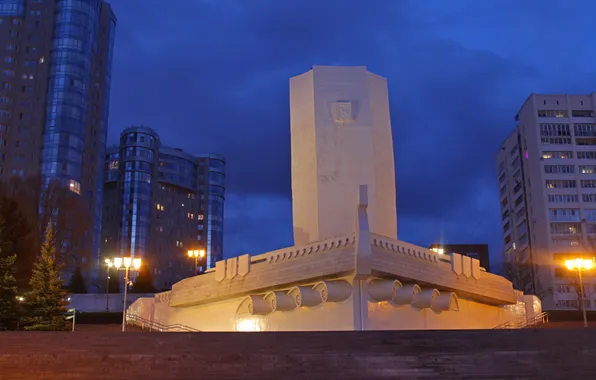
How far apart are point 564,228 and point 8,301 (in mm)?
70468

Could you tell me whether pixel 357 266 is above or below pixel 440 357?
above

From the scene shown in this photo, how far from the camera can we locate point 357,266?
73.3ft

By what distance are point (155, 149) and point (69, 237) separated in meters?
59.0

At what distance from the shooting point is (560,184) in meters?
79.1

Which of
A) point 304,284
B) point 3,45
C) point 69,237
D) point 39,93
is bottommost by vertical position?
point 304,284

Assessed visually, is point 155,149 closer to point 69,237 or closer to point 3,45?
point 3,45

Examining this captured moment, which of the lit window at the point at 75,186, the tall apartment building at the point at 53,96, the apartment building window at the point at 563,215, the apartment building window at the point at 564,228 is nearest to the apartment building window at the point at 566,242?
the apartment building window at the point at 564,228

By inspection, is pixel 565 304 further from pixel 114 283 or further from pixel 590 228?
pixel 114 283

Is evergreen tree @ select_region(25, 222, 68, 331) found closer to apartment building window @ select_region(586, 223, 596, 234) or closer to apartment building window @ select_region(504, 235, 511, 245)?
apartment building window @ select_region(586, 223, 596, 234)

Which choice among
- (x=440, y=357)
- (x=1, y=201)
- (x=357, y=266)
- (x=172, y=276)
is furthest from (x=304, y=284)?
(x=172, y=276)

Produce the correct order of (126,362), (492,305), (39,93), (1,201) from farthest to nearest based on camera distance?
1. (39,93)
2. (1,201)
3. (492,305)
4. (126,362)

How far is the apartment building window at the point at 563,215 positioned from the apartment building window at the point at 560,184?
3.08 m

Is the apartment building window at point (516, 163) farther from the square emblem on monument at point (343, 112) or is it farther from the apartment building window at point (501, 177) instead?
the square emblem on monument at point (343, 112)

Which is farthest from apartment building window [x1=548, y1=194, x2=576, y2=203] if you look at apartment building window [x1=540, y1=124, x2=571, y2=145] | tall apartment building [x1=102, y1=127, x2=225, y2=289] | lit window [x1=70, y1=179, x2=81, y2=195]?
lit window [x1=70, y1=179, x2=81, y2=195]
